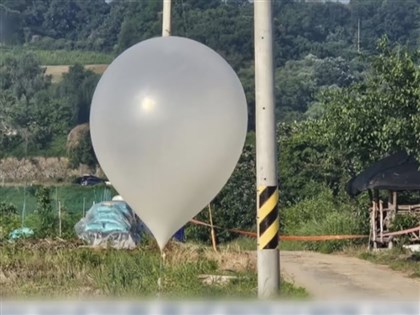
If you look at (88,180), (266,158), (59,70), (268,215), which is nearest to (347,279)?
(268,215)

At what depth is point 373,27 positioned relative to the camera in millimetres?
121500

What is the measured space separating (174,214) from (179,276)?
3779 mm

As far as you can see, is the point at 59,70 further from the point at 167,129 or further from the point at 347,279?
the point at 167,129

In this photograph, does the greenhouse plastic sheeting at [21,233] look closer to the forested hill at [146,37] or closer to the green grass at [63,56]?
the forested hill at [146,37]

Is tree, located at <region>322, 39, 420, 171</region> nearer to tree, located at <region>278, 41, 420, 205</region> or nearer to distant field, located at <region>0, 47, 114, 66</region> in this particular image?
tree, located at <region>278, 41, 420, 205</region>

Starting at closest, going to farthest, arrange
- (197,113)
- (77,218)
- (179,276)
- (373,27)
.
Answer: (197,113), (179,276), (77,218), (373,27)

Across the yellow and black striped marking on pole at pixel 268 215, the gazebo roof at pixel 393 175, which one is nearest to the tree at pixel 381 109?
the gazebo roof at pixel 393 175

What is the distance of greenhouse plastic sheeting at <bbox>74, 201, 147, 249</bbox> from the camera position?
1972 centimetres

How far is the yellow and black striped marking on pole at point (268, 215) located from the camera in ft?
32.3

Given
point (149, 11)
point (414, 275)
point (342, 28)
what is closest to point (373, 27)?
point (342, 28)

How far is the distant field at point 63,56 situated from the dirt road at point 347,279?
3010 inches

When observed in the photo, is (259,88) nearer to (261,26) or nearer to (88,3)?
(261,26)

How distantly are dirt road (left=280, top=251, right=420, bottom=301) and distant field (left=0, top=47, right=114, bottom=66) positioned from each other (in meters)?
76.5

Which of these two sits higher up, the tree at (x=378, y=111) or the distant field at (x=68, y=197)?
the tree at (x=378, y=111)
